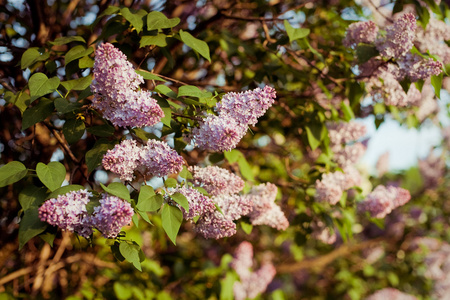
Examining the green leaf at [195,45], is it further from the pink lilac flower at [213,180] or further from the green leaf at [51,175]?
the green leaf at [51,175]

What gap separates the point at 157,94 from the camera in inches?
49.6

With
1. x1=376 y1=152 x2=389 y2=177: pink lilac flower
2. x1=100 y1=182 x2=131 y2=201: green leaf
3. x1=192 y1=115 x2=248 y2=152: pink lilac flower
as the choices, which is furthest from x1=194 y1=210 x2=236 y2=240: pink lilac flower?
x1=376 y1=152 x2=389 y2=177: pink lilac flower

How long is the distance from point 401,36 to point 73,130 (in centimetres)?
118

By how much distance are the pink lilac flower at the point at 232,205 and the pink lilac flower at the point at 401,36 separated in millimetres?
805

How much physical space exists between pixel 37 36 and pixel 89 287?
1369mm

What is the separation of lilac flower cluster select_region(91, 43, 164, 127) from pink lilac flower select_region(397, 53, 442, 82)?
3.31 feet

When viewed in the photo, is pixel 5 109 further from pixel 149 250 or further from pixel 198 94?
pixel 149 250

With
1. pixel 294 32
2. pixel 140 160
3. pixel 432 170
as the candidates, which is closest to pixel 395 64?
pixel 294 32

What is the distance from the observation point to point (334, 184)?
1.85m

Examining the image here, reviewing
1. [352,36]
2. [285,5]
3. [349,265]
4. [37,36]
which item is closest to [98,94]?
[37,36]

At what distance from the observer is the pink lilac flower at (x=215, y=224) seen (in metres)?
1.27

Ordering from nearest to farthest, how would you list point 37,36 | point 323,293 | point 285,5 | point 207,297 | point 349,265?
point 37,36, point 207,297, point 285,5, point 349,265, point 323,293

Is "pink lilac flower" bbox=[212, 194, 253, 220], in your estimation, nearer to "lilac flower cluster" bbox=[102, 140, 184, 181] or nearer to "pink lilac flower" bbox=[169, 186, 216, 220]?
"pink lilac flower" bbox=[169, 186, 216, 220]

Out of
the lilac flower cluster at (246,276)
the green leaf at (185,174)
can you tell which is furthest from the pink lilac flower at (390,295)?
the green leaf at (185,174)
